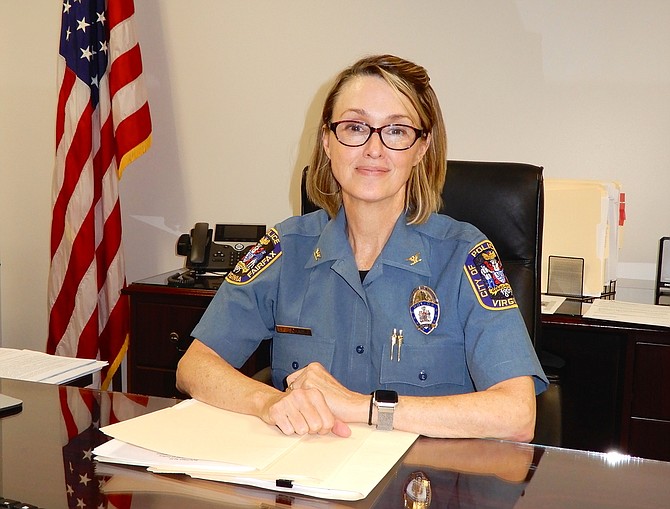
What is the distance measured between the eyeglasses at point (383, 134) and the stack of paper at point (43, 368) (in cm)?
72

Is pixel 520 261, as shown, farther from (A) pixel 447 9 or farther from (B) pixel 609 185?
(A) pixel 447 9

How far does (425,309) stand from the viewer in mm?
1736

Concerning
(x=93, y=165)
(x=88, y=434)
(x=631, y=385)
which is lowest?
(x=631, y=385)

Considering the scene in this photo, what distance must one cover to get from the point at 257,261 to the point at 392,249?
328mm

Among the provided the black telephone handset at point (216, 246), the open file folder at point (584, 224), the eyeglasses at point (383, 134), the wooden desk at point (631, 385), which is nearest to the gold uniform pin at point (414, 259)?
the eyeglasses at point (383, 134)

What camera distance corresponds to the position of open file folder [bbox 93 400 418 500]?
1.09 meters

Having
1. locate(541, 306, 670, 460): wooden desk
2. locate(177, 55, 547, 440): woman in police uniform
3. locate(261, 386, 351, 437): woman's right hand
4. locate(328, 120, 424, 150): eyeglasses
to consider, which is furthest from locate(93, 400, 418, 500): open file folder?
locate(541, 306, 670, 460): wooden desk

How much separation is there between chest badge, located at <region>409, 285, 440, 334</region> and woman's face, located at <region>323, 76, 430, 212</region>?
9.2 inches

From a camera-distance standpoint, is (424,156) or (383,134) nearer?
(383,134)

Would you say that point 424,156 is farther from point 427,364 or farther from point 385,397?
point 385,397

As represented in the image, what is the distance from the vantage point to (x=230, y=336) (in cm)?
183

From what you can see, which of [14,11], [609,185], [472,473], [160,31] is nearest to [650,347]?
[609,185]

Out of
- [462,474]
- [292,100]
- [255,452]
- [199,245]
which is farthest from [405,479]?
[292,100]

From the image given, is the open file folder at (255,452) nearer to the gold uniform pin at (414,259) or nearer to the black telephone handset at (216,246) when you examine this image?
the gold uniform pin at (414,259)
